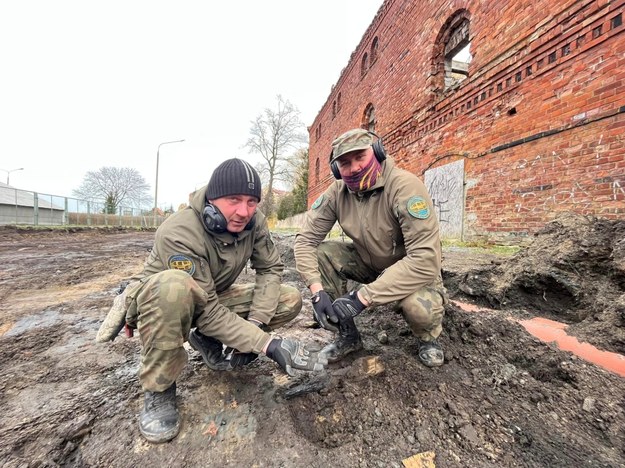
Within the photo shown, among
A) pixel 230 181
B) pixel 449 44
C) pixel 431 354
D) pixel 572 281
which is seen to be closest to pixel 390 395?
pixel 431 354

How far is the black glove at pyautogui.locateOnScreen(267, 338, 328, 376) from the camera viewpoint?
1636 millimetres

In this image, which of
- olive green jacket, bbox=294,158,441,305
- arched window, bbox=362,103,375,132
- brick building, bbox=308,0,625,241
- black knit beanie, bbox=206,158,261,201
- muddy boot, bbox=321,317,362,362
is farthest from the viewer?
arched window, bbox=362,103,375,132

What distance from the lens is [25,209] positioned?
2355cm

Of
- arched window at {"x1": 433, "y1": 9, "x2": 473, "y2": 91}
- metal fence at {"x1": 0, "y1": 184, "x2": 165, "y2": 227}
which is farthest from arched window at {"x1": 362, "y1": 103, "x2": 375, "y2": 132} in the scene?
metal fence at {"x1": 0, "y1": 184, "x2": 165, "y2": 227}

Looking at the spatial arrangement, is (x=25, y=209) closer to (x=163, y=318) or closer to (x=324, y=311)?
(x=163, y=318)

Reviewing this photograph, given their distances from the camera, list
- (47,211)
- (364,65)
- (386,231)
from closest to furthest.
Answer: (386,231), (364,65), (47,211)

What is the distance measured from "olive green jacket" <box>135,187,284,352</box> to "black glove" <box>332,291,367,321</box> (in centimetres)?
48

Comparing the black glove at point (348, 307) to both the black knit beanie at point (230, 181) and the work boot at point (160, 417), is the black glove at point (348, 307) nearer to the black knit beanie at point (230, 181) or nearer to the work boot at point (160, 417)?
the black knit beanie at point (230, 181)

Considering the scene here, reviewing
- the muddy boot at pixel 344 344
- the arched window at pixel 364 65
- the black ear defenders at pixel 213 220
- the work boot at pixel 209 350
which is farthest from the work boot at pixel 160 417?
the arched window at pixel 364 65

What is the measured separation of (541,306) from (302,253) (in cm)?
209

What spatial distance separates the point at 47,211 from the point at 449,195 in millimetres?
30145

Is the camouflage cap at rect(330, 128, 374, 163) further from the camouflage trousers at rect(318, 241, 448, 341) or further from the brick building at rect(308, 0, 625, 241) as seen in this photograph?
the brick building at rect(308, 0, 625, 241)

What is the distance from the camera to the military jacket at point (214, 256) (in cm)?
175

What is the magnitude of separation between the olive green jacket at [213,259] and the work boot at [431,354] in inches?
42.4
